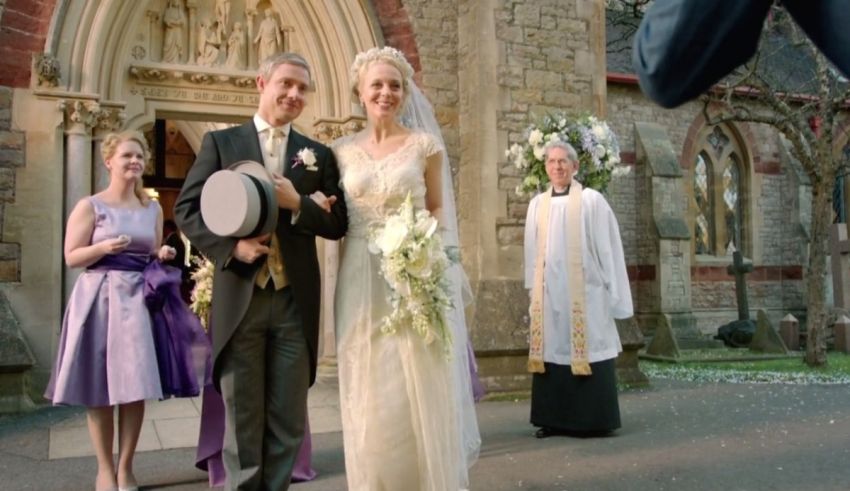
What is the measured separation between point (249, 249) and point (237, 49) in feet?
19.7

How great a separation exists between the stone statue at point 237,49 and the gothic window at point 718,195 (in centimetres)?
1250

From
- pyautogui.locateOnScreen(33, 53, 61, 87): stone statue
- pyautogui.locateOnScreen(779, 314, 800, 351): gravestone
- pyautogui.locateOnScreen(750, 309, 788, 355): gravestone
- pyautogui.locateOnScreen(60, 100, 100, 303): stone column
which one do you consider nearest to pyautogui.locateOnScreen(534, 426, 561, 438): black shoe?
pyautogui.locateOnScreen(60, 100, 100, 303): stone column

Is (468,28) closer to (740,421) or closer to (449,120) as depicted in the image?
(449,120)

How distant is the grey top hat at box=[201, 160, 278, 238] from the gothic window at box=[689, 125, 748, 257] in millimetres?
16291

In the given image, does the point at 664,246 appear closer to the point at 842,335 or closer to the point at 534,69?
the point at 842,335

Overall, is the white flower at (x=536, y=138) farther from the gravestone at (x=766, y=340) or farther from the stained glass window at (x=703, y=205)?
the stained glass window at (x=703, y=205)

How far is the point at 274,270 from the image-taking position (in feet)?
10.2

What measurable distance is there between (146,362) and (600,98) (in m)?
6.54

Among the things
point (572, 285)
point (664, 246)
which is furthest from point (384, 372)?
point (664, 246)

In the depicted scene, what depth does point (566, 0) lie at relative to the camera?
8.68m

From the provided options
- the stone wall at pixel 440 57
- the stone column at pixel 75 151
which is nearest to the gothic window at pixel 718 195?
the stone wall at pixel 440 57

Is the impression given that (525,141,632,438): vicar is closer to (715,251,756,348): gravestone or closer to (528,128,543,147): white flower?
(528,128,543,147): white flower

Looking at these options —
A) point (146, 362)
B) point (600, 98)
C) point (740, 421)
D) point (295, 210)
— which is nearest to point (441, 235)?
point (295, 210)

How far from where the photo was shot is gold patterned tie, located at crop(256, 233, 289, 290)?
121 inches
